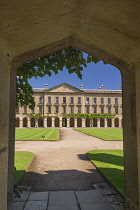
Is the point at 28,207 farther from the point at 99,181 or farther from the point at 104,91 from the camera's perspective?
the point at 104,91

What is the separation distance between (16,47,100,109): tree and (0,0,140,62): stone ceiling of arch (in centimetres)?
156

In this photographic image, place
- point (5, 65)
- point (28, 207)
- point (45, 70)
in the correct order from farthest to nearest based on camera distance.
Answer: point (45, 70)
point (28, 207)
point (5, 65)

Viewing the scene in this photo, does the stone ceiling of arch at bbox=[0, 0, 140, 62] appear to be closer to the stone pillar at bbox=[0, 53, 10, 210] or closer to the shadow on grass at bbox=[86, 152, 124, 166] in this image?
the stone pillar at bbox=[0, 53, 10, 210]

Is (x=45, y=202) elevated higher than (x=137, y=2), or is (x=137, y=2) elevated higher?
(x=137, y=2)

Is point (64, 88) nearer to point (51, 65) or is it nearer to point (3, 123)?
point (51, 65)

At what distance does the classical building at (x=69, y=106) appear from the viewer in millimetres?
53188

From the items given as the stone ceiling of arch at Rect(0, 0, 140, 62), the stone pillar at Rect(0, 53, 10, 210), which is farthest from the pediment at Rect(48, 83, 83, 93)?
the stone pillar at Rect(0, 53, 10, 210)

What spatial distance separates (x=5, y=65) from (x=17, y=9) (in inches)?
27.2

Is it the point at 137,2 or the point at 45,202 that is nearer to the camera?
the point at 137,2

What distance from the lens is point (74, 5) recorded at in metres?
1.58

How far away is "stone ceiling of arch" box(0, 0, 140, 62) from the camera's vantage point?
142cm

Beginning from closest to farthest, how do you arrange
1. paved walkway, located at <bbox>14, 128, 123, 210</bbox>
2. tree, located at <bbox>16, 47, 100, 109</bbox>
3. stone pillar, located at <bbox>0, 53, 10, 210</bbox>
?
stone pillar, located at <bbox>0, 53, 10, 210</bbox> < paved walkway, located at <bbox>14, 128, 123, 210</bbox> < tree, located at <bbox>16, 47, 100, 109</bbox>

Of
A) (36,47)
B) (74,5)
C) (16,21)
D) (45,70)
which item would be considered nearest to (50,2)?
(74,5)

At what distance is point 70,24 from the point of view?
1988mm
